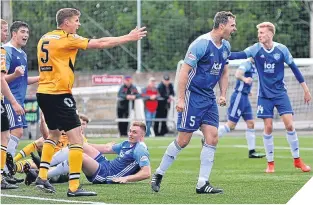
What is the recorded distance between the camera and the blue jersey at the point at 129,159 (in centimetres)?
1219

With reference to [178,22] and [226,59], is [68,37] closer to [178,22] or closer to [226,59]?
[226,59]

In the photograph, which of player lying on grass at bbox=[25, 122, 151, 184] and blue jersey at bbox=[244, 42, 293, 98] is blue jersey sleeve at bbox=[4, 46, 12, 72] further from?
blue jersey at bbox=[244, 42, 293, 98]

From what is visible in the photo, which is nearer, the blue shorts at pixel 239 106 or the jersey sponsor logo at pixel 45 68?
the jersey sponsor logo at pixel 45 68

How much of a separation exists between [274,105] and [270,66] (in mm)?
613

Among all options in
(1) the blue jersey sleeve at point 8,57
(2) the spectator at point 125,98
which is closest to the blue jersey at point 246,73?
(1) the blue jersey sleeve at point 8,57

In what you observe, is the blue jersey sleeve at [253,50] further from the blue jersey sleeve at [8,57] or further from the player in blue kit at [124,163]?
the blue jersey sleeve at [8,57]

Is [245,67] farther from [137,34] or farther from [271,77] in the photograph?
[137,34]

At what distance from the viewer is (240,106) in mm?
18906

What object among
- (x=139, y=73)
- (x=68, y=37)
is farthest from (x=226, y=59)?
(x=139, y=73)

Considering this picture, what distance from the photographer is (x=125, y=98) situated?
28.4m

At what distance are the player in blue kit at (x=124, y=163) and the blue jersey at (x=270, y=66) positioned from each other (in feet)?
9.58

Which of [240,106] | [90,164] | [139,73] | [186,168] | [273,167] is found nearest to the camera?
[90,164]

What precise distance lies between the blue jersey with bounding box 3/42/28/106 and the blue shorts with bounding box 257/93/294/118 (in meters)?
3.79

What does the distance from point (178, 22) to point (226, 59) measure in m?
25.4
